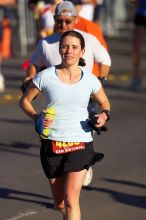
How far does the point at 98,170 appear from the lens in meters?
9.23

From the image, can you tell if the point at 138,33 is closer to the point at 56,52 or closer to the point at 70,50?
the point at 56,52

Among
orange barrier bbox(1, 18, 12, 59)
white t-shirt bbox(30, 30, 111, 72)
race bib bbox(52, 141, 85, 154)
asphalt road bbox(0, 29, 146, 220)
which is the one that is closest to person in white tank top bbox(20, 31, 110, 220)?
race bib bbox(52, 141, 85, 154)

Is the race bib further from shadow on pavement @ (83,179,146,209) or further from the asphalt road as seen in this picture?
shadow on pavement @ (83,179,146,209)

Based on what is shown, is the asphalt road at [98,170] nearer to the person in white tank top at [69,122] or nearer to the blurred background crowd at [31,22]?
the person in white tank top at [69,122]

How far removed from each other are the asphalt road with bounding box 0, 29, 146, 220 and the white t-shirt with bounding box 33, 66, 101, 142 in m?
1.13

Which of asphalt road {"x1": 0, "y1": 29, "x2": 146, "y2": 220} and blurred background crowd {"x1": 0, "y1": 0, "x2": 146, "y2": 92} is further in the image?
blurred background crowd {"x1": 0, "y1": 0, "x2": 146, "y2": 92}

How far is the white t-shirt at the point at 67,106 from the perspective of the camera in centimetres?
651

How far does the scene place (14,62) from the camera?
761 inches

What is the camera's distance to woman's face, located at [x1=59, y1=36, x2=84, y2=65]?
6514mm

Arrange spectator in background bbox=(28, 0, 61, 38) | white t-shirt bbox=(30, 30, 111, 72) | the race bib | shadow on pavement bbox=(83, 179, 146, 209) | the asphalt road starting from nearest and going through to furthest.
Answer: the race bib < the asphalt road < shadow on pavement bbox=(83, 179, 146, 209) < white t-shirt bbox=(30, 30, 111, 72) < spectator in background bbox=(28, 0, 61, 38)

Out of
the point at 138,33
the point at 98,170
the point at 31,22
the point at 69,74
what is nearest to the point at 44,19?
the point at 138,33

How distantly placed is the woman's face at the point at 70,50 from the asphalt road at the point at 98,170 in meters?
1.52

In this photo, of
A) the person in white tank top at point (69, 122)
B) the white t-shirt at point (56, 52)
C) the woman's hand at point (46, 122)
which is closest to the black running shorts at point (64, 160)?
the person in white tank top at point (69, 122)

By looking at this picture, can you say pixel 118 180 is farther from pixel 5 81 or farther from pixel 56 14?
pixel 5 81
